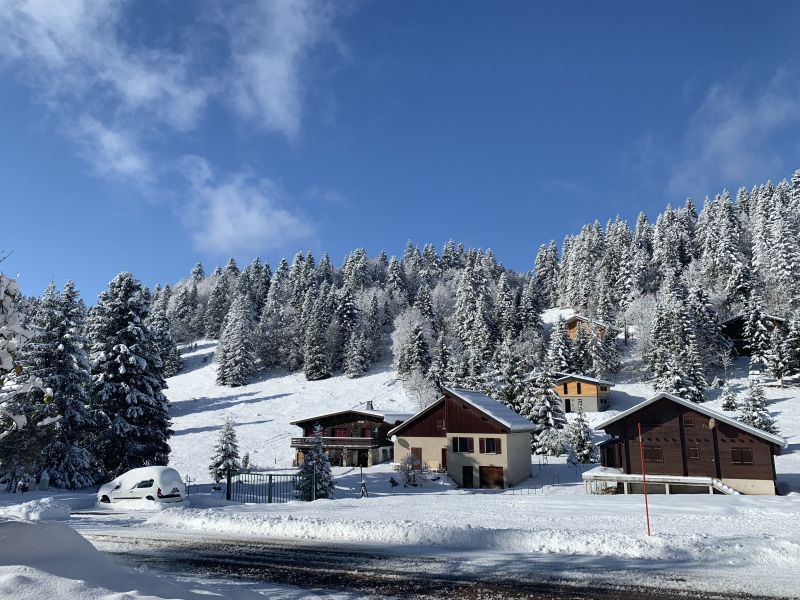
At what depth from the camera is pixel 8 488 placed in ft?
88.6

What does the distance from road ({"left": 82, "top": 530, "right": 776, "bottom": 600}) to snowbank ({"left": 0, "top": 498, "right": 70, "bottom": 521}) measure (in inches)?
249

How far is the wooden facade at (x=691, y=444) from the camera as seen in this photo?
3369 cm

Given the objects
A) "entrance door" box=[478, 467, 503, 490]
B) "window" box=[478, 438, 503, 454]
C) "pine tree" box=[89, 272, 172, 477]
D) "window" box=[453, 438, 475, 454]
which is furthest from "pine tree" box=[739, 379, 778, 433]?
"pine tree" box=[89, 272, 172, 477]

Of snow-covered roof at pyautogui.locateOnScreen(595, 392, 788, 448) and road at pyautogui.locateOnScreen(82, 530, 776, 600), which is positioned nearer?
road at pyautogui.locateOnScreen(82, 530, 776, 600)

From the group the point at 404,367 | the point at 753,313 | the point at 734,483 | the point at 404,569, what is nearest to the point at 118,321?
the point at 404,569

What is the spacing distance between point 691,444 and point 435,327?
68640 mm

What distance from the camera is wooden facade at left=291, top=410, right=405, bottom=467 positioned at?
54688 millimetres

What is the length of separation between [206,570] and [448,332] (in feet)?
305

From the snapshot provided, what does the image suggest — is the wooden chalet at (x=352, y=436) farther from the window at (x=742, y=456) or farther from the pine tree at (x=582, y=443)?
the window at (x=742, y=456)

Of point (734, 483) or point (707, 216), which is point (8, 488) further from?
point (707, 216)

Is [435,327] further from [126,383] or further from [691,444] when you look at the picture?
[126,383]

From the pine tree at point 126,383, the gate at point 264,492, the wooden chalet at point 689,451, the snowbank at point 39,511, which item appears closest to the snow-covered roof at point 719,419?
the wooden chalet at point 689,451

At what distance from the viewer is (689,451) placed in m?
35.6

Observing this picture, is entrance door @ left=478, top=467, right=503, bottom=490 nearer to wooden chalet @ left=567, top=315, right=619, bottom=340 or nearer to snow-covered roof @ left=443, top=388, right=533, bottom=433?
snow-covered roof @ left=443, top=388, right=533, bottom=433
